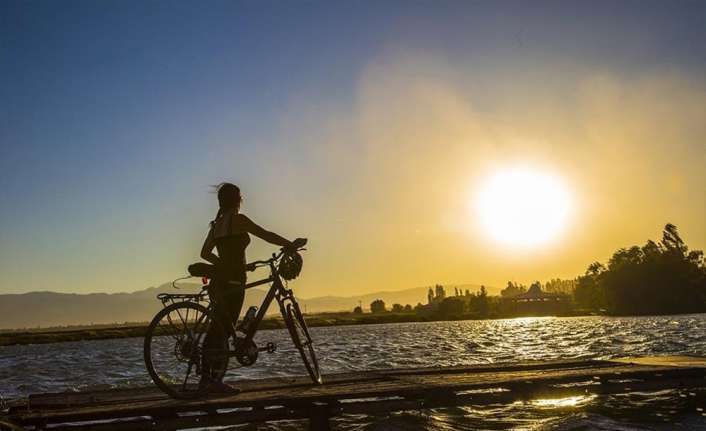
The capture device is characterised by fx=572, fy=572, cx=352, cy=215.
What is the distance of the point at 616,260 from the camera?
560 ft

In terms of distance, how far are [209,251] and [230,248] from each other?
0.36 meters

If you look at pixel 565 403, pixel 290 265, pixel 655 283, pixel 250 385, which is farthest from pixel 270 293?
pixel 655 283

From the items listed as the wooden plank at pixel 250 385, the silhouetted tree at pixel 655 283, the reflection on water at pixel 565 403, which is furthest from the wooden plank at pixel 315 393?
the silhouetted tree at pixel 655 283

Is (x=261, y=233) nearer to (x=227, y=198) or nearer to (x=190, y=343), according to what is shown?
(x=227, y=198)

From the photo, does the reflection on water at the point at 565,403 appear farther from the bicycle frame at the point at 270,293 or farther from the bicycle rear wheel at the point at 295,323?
the bicycle frame at the point at 270,293

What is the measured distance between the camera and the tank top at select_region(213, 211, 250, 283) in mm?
8898

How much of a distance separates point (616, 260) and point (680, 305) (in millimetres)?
20775

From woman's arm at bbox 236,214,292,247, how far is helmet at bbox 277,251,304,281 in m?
0.23

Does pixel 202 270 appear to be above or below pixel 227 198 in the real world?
below

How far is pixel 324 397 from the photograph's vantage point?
28.8 ft

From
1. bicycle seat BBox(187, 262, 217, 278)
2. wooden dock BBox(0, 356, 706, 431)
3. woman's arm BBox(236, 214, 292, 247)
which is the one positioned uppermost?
woman's arm BBox(236, 214, 292, 247)

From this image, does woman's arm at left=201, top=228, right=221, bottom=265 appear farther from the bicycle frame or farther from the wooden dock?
the wooden dock

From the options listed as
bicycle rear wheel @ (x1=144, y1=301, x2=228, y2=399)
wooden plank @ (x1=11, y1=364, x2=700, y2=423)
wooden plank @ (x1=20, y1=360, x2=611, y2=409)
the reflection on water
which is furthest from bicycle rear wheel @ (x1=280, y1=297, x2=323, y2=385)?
the reflection on water

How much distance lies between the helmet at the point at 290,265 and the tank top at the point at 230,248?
2.06 ft
